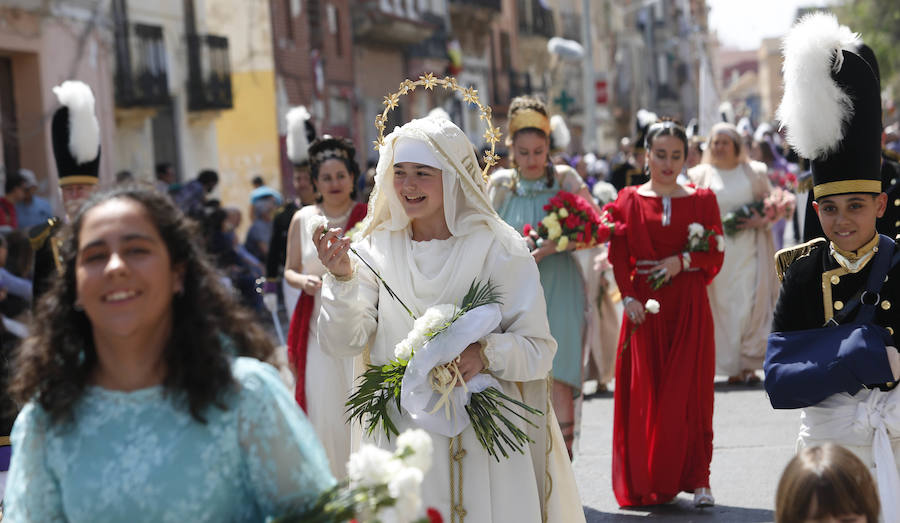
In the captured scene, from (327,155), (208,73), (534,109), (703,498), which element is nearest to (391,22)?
(208,73)

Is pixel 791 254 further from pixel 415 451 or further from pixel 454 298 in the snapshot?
pixel 415 451

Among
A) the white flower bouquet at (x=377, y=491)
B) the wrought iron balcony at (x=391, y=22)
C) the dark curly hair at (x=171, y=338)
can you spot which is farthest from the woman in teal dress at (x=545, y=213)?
the wrought iron balcony at (x=391, y=22)

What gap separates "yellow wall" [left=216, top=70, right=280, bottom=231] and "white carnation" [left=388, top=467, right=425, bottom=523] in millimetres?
26773

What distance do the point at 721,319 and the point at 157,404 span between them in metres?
9.26

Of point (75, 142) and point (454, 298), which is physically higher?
point (75, 142)

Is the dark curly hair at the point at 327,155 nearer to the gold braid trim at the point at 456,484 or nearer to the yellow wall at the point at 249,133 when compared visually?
the gold braid trim at the point at 456,484

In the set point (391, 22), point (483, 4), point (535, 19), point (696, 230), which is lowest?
point (696, 230)

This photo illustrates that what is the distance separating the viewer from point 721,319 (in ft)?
38.4

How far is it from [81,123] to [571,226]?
2957 mm

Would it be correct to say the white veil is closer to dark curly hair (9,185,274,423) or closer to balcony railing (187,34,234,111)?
dark curly hair (9,185,274,423)

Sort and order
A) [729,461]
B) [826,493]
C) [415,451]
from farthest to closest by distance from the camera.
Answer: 1. [729,461]
2. [826,493]
3. [415,451]

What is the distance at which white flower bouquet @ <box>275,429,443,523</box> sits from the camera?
9.38 feet

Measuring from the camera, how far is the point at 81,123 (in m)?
7.82

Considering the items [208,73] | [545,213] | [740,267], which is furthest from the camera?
[208,73]
